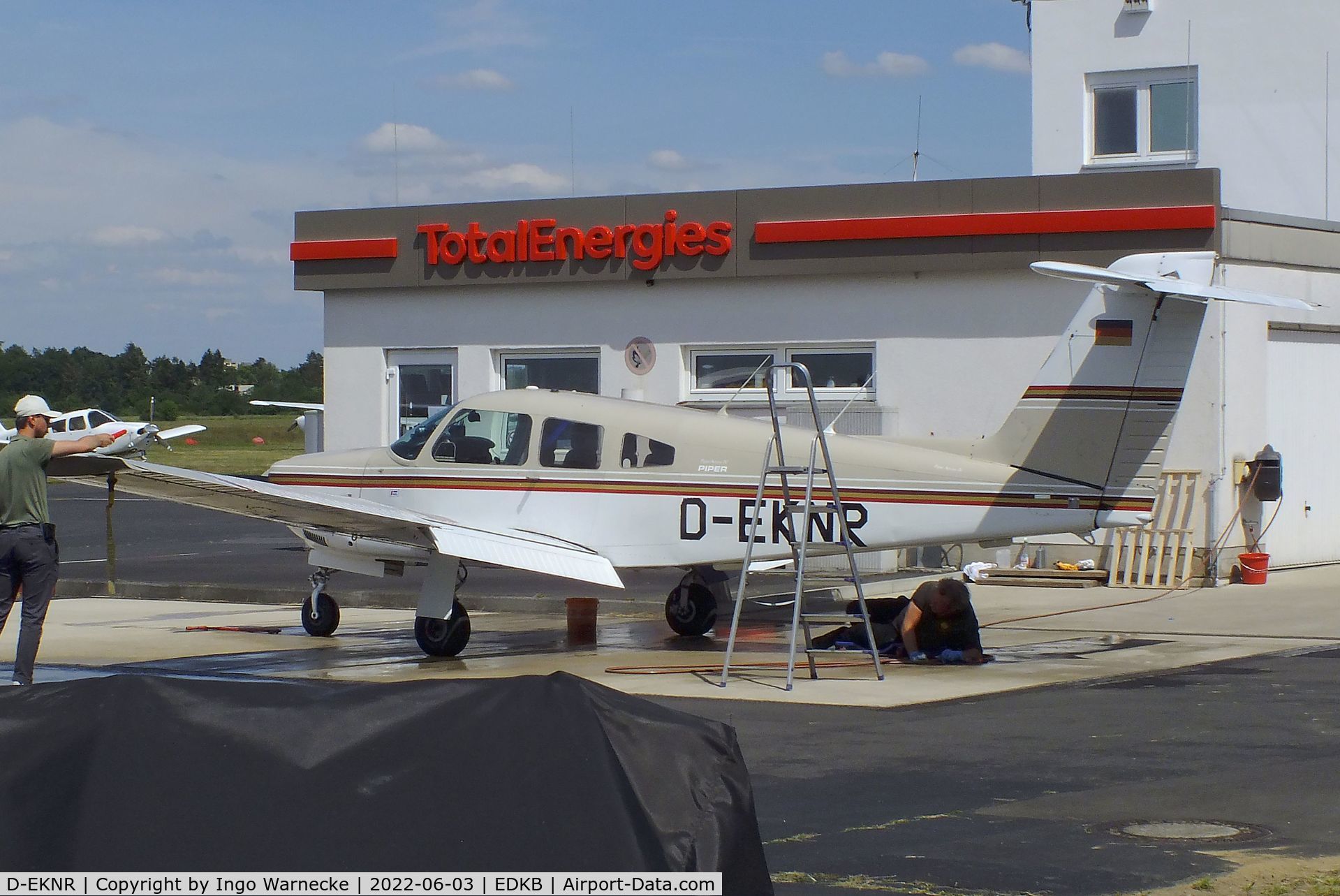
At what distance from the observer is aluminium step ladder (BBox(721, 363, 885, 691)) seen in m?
11.8

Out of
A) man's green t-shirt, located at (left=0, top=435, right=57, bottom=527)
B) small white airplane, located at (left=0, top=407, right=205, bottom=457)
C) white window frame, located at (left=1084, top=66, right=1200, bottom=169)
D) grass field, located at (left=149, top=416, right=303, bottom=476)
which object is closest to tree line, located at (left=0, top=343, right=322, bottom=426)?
grass field, located at (left=149, top=416, right=303, bottom=476)

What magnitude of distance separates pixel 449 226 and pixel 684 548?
34.7ft

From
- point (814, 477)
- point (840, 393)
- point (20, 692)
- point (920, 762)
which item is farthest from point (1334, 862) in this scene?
point (840, 393)


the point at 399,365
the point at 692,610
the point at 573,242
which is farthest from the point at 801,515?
the point at 399,365

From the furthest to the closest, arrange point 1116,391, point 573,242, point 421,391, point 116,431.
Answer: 1. point 116,431
2. point 421,391
3. point 573,242
4. point 1116,391

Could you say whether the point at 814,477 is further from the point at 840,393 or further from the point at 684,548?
the point at 840,393

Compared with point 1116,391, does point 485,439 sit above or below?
below

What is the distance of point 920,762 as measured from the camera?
855 cm

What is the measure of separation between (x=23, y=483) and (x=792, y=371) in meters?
11.7

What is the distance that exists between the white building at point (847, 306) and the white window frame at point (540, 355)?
4cm

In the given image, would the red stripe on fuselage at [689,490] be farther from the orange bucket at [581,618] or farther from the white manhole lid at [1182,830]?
the white manhole lid at [1182,830]

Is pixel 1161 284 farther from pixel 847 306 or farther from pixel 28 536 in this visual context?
pixel 28 536

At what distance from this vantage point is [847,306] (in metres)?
21.1

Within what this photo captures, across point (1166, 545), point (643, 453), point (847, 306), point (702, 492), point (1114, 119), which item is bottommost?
point (1166, 545)
